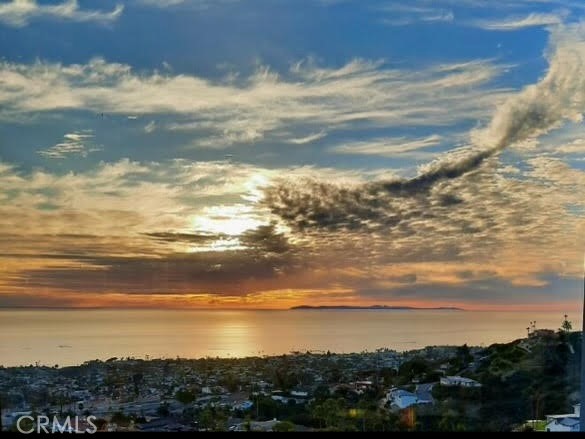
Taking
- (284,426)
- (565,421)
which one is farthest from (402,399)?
(565,421)

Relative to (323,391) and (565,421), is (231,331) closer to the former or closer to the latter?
(323,391)

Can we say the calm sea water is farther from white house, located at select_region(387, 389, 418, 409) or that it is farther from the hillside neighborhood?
white house, located at select_region(387, 389, 418, 409)

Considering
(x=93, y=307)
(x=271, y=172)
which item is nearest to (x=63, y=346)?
(x=93, y=307)

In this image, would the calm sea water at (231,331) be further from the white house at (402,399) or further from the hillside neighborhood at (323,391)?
the white house at (402,399)

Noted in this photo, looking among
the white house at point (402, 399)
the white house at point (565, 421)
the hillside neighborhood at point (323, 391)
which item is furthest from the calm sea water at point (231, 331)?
the white house at point (565, 421)

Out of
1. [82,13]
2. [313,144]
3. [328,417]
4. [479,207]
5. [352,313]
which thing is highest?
[82,13]

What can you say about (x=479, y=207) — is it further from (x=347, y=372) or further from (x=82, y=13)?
(x=82, y=13)

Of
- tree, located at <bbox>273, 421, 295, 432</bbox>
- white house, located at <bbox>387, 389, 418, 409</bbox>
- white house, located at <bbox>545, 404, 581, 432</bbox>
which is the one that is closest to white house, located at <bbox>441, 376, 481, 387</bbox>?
white house, located at <bbox>387, 389, 418, 409</bbox>
